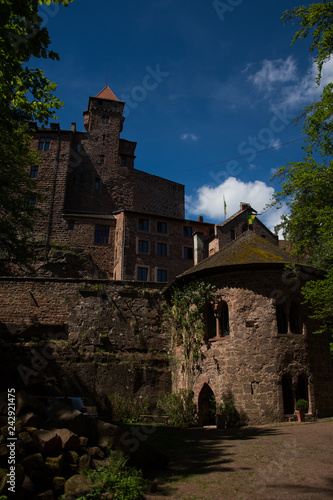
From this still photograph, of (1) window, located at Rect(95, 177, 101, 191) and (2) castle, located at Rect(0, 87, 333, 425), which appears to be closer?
(2) castle, located at Rect(0, 87, 333, 425)

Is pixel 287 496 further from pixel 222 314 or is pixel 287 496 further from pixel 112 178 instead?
pixel 112 178

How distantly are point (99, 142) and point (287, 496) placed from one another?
42.7 m

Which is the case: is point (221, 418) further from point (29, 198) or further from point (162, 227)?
point (162, 227)

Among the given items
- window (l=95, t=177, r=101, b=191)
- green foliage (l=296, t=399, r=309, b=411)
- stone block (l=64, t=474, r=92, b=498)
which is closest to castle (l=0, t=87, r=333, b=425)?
green foliage (l=296, t=399, r=309, b=411)

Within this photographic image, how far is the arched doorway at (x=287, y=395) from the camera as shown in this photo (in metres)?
14.2

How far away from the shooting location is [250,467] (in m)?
7.46

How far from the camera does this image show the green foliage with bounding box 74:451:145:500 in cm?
608

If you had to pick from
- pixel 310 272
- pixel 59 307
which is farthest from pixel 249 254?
pixel 59 307

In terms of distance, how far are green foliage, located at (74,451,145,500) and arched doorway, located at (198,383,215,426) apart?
9.11 metres

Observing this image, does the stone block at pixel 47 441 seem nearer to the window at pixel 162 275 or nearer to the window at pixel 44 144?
the window at pixel 162 275

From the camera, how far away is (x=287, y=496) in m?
5.91

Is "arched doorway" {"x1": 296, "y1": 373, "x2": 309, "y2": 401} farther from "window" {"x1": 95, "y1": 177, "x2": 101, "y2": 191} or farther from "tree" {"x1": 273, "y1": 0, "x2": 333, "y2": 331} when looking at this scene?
"window" {"x1": 95, "y1": 177, "x2": 101, "y2": 191}

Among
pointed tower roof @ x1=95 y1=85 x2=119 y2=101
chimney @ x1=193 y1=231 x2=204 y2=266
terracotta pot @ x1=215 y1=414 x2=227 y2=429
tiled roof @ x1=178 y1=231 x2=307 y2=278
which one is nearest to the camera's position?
terracotta pot @ x1=215 y1=414 x2=227 y2=429

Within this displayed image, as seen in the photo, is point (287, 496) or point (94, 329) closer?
point (287, 496)
